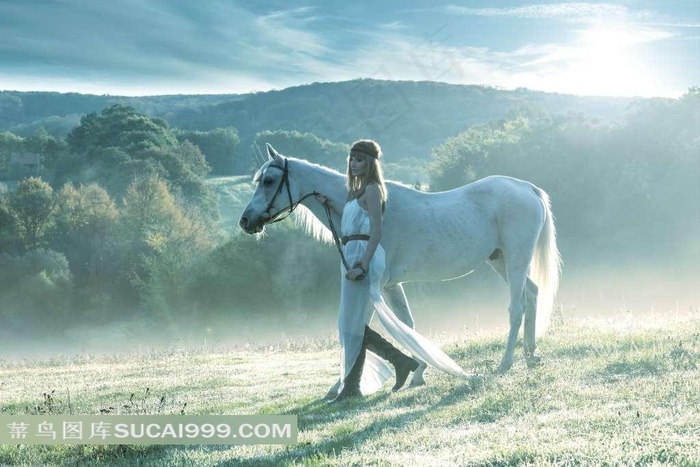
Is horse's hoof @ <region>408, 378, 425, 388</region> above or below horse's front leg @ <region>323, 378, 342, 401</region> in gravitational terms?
above

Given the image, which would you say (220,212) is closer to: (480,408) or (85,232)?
(85,232)

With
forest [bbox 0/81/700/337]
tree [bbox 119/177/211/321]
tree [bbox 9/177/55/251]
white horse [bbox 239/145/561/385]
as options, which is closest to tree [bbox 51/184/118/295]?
forest [bbox 0/81/700/337]

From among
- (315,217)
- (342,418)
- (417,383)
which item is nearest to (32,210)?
(315,217)

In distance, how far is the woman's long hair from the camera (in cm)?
815

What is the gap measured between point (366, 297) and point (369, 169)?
146 cm

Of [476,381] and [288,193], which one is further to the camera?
[288,193]

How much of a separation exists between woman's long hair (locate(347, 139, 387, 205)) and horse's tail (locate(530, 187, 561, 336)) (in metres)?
3.23

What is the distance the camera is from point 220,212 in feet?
263

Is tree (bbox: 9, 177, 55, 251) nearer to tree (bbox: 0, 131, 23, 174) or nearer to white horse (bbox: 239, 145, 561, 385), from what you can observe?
tree (bbox: 0, 131, 23, 174)

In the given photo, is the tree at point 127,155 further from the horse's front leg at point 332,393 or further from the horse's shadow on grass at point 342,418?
the horse's shadow on grass at point 342,418

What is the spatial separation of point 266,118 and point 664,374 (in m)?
113

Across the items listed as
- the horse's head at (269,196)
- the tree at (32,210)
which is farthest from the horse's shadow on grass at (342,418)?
the tree at (32,210)

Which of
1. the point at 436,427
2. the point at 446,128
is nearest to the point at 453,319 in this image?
the point at 436,427

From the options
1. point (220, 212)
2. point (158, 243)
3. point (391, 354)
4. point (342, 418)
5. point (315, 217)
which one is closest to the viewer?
point (342, 418)
